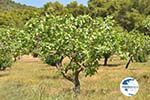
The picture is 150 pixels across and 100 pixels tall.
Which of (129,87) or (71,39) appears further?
(71,39)

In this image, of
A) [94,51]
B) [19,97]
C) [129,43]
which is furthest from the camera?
[129,43]

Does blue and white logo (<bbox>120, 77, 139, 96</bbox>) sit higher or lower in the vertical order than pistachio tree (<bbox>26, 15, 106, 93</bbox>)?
lower

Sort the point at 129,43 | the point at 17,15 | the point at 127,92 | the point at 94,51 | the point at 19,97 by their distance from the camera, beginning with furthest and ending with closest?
the point at 17,15, the point at 129,43, the point at 94,51, the point at 19,97, the point at 127,92

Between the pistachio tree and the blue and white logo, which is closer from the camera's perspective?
the blue and white logo

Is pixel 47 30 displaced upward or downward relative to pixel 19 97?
upward

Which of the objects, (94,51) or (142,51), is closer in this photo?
(94,51)

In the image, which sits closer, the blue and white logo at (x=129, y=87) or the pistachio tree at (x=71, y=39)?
the blue and white logo at (x=129, y=87)

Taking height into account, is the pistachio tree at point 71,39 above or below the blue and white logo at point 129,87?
above

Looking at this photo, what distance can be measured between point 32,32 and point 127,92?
12.3 metres

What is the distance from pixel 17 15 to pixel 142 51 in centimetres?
5258

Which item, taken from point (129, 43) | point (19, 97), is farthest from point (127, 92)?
point (129, 43)

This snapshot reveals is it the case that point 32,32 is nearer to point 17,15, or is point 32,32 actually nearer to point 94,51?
point 94,51

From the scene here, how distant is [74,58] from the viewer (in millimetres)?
21562

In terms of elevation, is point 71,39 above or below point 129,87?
above
